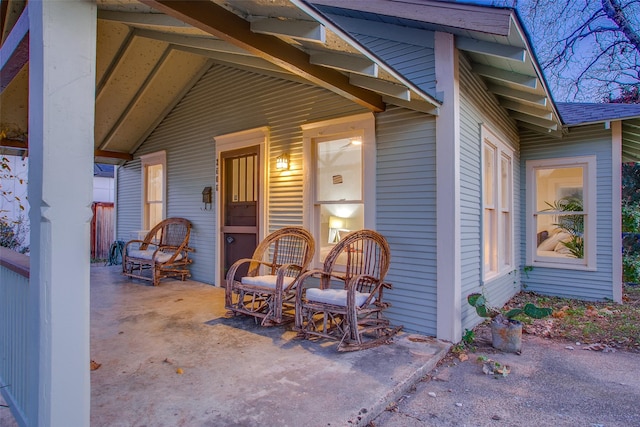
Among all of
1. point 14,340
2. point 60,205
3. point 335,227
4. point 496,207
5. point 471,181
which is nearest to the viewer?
point 60,205

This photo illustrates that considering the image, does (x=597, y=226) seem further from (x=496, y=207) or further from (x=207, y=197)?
(x=207, y=197)

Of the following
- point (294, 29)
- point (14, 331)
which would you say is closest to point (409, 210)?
point (294, 29)

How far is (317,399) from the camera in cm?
222

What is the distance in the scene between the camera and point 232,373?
2.56 m

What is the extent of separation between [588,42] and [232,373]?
37.5 feet

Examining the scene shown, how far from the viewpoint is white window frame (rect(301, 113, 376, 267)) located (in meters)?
3.97

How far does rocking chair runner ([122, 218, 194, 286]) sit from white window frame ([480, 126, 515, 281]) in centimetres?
460

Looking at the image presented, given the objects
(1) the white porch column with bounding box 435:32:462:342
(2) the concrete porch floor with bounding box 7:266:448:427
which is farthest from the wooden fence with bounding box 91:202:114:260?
(1) the white porch column with bounding box 435:32:462:342

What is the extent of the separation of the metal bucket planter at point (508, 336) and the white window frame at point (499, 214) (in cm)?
88

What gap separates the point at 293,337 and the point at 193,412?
1392 mm

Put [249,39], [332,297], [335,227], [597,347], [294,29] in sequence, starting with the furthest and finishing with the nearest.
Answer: [335,227] → [597,347] → [332,297] → [249,39] → [294,29]

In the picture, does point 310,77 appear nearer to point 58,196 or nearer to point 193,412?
point 58,196

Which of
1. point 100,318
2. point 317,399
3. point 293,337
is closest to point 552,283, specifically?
point 293,337

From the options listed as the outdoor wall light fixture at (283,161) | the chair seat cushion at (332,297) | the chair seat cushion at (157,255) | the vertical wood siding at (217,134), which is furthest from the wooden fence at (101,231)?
the chair seat cushion at (332,297)
